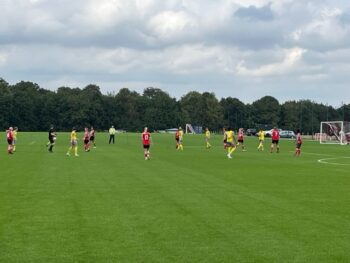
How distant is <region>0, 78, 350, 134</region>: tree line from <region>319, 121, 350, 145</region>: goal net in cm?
6872

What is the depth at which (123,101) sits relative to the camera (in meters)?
177

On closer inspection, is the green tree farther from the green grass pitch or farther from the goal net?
the green grass pitch

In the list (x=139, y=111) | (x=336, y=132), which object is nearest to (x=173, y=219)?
(x=336, y=132)

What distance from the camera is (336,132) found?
83.2 m

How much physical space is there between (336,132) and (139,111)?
10126 centimetres

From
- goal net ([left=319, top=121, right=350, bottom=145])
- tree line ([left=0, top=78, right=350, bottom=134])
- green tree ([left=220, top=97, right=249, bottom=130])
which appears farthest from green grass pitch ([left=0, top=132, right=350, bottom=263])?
green tree ([left=220, top=97, right=249, bottom=130])

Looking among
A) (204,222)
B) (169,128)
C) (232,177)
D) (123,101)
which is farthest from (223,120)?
(204,222)

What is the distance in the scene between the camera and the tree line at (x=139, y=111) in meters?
158

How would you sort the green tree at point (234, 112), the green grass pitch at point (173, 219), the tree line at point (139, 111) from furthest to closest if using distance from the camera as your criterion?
the green tree at point (234, 112) → the tree line at point (139, 111) → the green grass pitch at point (173, 219)

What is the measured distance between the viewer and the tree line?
158000mm

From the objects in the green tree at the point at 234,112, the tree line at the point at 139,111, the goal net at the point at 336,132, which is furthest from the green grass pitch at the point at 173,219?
the green tree at the point at 234,112

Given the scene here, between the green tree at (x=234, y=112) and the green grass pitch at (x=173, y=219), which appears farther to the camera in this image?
the green tree at (x=234, y=112)

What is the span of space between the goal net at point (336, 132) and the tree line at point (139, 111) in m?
68.7

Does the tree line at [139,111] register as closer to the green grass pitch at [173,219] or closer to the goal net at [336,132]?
the goal net at [336,132]
